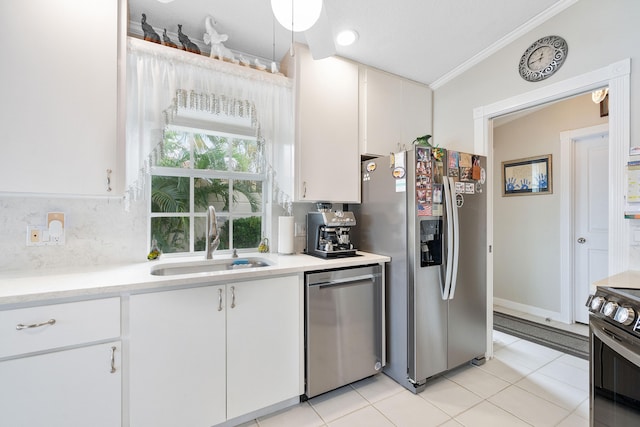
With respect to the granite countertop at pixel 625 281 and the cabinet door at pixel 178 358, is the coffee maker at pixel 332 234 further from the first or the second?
the granite countertop at pixel 625 281

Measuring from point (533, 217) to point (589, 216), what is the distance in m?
0.50

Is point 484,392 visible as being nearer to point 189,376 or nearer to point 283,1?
point 189,376

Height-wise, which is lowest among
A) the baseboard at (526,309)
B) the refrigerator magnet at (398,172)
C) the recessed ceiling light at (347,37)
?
the baseboard at (526,309)

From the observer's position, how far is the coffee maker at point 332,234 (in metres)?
2.09

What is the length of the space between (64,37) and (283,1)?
123 cm

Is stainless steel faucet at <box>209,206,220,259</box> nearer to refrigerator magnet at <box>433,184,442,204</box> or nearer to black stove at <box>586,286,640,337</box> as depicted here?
refrigerator magnet at <box>433,184,442,204</box>

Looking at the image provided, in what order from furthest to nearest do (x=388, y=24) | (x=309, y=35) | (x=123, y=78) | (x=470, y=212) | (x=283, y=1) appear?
(x=470, y=212)
(x=388, y=24)
(x=123, y=78)
(x=309, y=35)
(x=283, y=1)

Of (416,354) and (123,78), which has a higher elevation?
(123,78)

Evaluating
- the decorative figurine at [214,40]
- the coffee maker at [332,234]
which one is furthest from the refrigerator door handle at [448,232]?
the decorative figurine at [214,40]

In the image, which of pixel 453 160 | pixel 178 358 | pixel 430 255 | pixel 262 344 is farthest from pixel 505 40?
pixel 178 358

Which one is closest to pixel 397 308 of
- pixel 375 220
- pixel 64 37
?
pixel 375 220

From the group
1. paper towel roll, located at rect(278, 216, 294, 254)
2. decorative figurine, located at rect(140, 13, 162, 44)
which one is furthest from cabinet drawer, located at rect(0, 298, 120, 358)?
decorative figurine, located at rect(140, 13, 162, 44)

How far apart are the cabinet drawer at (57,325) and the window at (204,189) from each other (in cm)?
81

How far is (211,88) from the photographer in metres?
1.82
